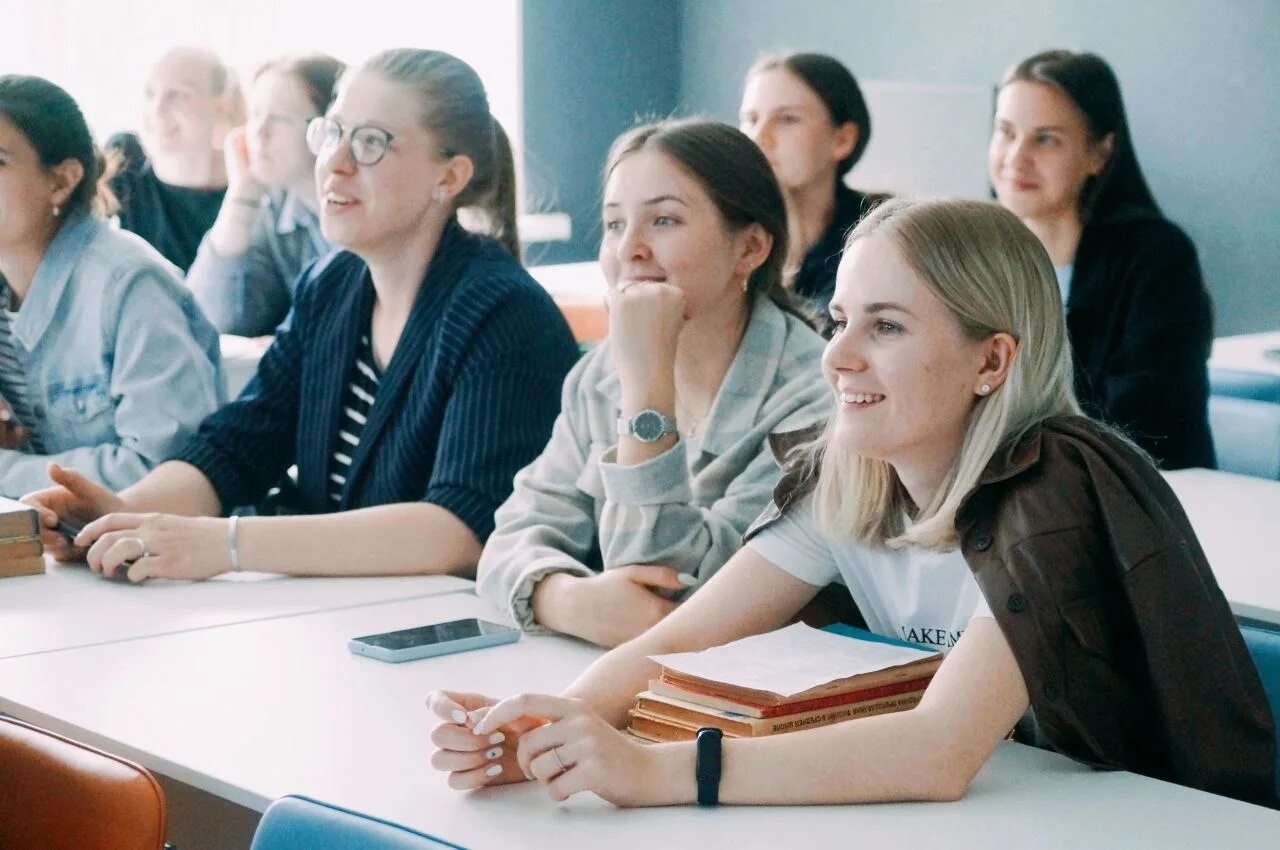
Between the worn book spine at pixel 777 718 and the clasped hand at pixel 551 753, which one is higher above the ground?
the clasped hand at pixel 551 753

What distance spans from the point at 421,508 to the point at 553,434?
218 mm

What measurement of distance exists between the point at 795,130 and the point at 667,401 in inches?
→ 77.5

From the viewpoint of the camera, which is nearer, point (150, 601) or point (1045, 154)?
point (150, 601)

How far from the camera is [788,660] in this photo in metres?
1.65

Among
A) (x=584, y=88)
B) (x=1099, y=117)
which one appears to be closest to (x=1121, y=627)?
(x=1099, y=117)

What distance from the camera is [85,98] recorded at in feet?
17.2

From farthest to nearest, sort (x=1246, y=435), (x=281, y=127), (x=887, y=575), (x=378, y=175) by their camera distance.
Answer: (x=281, y=127) < (x=1246, y=435) < (x=378, y=175) < (x=887, y=575)

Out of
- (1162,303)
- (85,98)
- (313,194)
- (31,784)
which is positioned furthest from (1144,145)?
(31,784)

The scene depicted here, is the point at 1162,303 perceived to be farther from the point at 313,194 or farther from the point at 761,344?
the point at 313,194

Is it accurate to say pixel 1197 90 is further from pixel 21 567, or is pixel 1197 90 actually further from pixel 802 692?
pixel 802 692

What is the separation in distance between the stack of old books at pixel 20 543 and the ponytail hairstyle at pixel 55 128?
781 millimetres

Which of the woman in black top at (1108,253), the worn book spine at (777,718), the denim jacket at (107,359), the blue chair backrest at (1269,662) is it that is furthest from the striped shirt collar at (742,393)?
the woman in black top at (1108,253)

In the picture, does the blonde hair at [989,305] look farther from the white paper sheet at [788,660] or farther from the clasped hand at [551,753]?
the clasped hand at [551,753]

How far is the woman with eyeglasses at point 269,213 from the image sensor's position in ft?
14.4
